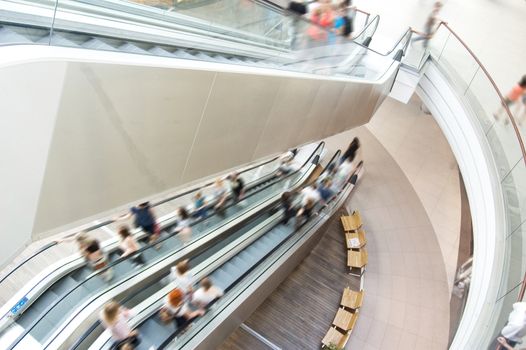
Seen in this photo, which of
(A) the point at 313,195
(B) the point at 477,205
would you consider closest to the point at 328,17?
(A) the point at 313,195

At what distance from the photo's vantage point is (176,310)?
567 cm

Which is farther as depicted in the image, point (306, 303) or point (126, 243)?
point (306, 303)

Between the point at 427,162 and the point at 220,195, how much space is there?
9.96 metres

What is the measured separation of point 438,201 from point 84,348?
12.0 metres

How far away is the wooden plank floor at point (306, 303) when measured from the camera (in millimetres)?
9320

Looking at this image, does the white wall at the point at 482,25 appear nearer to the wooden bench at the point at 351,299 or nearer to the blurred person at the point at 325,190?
the blurred person at the point at 325,190

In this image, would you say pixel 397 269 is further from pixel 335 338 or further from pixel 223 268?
pixel 223 268

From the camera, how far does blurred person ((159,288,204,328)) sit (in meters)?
5.65

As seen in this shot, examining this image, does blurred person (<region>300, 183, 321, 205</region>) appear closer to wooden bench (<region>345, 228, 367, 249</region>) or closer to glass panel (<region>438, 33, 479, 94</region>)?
wooden bench (<region>345, 228, 367, 249</region>)

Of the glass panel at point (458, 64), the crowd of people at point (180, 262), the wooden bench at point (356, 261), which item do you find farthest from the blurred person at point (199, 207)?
the glass panel at point (458, 64)

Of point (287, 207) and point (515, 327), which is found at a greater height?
point (287, 207)

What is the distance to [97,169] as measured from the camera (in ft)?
12.2

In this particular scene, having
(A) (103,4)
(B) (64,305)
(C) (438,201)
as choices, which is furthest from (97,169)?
(C) (438,201)

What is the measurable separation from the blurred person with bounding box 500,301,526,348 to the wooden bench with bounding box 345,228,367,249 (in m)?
7.30
